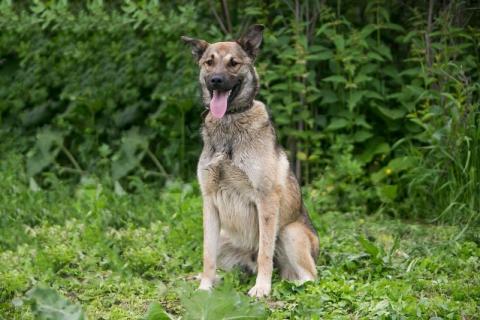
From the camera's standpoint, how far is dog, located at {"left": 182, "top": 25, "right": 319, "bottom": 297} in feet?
17.7

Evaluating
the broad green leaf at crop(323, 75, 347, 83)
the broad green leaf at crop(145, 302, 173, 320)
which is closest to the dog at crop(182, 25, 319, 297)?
the broad green leaf at crop(145, 302, 173, 320)

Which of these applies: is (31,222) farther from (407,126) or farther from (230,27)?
(407,126)

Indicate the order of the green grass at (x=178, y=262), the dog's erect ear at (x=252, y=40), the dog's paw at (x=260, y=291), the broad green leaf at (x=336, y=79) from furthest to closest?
the broad green leaf at (x=336, y=79), the dog's erect ear at (x=252, y=40), the dog's paw at (x=260, y=291), the green grass at (x=178, y=262)

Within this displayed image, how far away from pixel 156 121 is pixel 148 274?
10.1 feet

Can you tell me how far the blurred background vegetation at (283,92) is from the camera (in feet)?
25.6

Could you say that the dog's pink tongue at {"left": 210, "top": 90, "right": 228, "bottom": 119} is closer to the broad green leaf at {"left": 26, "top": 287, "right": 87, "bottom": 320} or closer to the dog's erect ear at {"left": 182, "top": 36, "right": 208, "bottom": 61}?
the dog's erect ear at {"left": 182, "top": 36, "right": 208, "bottom": 61}

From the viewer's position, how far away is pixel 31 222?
7273 mm

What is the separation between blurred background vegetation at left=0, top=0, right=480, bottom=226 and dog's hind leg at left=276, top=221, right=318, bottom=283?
2.29m

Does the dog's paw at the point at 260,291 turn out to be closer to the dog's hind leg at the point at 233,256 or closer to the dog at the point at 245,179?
the dog at the point at 245,179

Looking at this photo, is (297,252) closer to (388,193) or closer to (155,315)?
(155,315)

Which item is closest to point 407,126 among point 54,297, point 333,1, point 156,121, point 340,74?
point 340,74

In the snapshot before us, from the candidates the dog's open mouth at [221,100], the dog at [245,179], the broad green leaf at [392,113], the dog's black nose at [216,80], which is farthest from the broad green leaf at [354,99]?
the dog's black nose at [216,80]

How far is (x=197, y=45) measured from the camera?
5762mm

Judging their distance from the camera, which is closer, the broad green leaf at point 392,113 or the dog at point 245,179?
the dog at point 245,179
